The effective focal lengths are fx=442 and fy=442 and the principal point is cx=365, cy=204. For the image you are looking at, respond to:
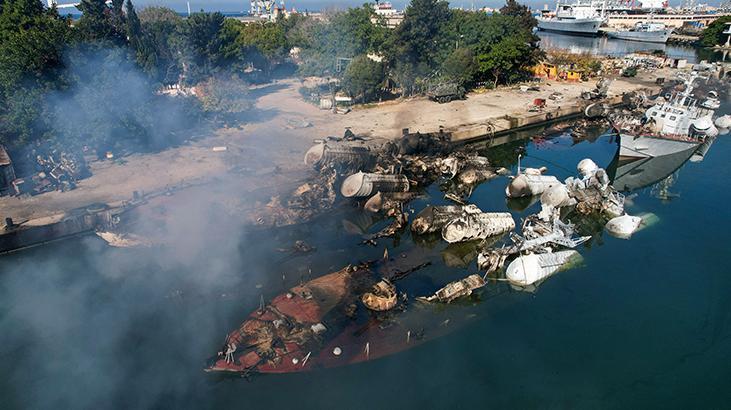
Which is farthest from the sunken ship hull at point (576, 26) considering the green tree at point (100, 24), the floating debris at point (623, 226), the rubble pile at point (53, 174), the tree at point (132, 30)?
the rubble pile at point (53, 174)

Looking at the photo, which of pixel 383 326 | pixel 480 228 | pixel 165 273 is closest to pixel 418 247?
pixel 480 228

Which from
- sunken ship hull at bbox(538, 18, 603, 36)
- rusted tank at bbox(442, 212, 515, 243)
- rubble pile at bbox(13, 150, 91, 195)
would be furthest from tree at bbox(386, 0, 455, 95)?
sunken ship hull at bbox(538, 18, 603, 36)

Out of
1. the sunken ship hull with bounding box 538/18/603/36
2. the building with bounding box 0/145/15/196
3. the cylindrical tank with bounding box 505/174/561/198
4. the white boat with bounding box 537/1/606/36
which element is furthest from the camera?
the white boat with bounding box 537/1/606/36

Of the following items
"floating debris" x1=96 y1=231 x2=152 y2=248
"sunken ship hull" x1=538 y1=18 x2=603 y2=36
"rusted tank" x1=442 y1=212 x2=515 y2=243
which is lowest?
"rusted tank" x1=442 y1=212 x2=515 y2=243

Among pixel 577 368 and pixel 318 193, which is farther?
pixel 318 193

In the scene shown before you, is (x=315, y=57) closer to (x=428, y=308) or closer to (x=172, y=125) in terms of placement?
(x=172, y=125)

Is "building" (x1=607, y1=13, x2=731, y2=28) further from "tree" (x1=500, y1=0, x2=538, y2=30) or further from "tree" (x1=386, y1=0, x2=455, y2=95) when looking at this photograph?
"tree" (x1=386, y1=0, x2=455, y2=95)

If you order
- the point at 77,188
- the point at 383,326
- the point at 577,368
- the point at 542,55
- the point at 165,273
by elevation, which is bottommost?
the point at 577,368
